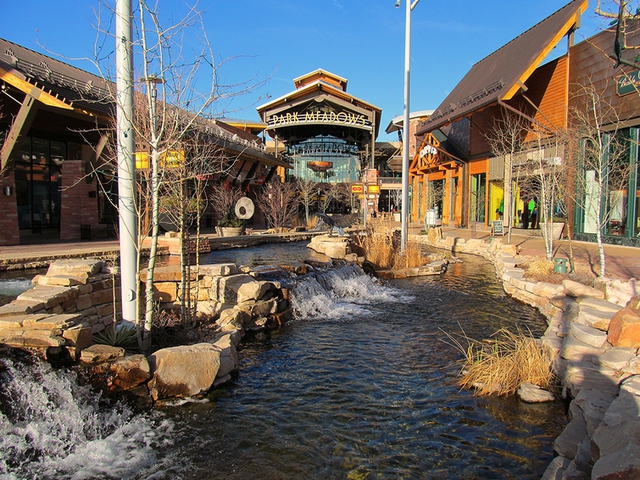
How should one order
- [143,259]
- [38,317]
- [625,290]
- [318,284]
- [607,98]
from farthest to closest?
1. [607,98]
2. [143,259]
3. [318,284]
4. [625,290]
5. [38,317]

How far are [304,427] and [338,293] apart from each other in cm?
601

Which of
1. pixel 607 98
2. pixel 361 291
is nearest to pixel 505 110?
pixel 607 98

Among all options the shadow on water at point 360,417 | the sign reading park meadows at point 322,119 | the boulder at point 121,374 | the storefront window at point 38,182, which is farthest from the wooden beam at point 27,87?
the sign reading park meadows at point 322,119

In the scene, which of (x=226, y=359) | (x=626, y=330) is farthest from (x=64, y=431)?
(x=626, y=330)

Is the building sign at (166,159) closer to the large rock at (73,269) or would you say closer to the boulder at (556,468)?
the large rock at (73,269)

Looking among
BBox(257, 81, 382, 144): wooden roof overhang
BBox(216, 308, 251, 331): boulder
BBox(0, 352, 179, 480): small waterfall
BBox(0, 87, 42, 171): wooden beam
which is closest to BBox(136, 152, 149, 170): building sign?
BBox(0, 352, 179, 480): small waterfall

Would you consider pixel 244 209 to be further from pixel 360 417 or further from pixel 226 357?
pixel 360 417

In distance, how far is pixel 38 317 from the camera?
477 cm

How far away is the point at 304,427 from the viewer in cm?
449

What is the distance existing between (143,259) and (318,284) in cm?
501

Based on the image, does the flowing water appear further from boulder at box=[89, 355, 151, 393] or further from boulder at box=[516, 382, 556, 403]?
boulder at box=[89, 355, 151, 393]

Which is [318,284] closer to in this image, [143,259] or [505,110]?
[143,259]

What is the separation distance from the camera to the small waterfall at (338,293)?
353 inches

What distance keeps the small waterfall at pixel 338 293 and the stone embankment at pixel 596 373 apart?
11.2 feet
